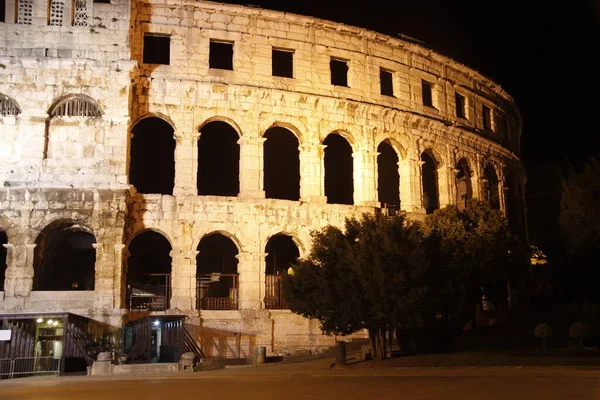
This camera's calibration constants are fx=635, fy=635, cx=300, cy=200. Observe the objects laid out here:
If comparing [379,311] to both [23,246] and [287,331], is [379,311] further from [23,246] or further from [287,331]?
[23,246]

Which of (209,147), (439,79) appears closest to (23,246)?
(209,147)

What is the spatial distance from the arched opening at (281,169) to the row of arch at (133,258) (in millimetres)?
2611

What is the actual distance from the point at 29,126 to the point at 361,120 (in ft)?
46.7

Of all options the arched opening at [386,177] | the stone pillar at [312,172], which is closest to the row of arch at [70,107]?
the stone pillar at [312,172]

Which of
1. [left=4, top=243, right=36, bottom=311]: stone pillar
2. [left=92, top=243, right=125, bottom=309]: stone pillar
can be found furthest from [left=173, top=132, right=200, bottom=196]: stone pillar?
[left=4, top=243, right=36, bottom=311]: stone pillar

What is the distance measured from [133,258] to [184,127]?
9.88 m

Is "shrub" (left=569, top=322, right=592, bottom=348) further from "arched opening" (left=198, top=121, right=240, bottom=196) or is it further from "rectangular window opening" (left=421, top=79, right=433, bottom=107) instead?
"arched opening" (left=198, top=121, right=240, bottom=196)

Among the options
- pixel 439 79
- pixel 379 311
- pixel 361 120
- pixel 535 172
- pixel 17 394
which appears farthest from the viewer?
pixel 535 172

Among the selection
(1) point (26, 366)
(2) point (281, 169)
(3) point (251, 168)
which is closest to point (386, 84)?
(2) point (281, 169)

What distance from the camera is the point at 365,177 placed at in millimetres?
29141

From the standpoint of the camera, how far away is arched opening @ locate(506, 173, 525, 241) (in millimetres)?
38094

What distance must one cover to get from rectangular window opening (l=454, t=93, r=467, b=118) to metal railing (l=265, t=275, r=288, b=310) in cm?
1478

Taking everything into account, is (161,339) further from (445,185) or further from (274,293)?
(445,185)

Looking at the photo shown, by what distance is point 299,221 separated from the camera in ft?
89.4
